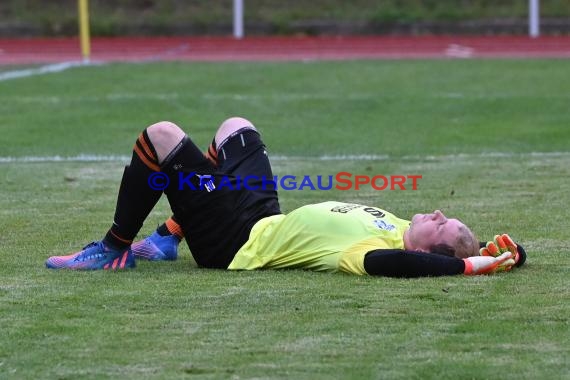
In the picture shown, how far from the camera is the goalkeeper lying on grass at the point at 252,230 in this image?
6062 mm

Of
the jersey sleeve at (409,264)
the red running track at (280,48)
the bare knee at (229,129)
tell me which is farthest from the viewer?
the red running track at (280,48)

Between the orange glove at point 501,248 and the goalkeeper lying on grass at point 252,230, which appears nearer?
the goalkeeper lying on grass at point 252,230

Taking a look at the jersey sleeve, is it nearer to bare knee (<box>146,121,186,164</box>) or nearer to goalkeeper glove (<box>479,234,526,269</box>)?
goalkeeper glove (<box>479,234,526,269</box>)

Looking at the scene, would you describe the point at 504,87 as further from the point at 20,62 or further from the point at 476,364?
the point at 476,364

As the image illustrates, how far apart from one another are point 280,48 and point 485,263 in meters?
19.8

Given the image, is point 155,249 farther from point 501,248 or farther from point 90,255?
point 501,248

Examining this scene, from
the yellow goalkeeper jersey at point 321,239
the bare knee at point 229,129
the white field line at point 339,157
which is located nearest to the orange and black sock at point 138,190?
the yellow goalkeeper jersey at point 321,239

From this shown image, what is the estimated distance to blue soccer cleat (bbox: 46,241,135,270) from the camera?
20.8 feet

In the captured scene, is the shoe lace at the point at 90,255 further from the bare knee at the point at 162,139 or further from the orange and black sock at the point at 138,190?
the bare knee at the point at 162,139


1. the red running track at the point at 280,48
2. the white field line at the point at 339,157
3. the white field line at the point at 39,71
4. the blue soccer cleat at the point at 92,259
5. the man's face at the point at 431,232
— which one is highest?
the man's face at the point at 431,232

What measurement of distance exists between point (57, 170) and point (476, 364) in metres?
6.48

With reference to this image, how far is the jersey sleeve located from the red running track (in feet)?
54.6

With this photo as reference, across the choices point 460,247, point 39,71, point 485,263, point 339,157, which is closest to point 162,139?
point 460,247

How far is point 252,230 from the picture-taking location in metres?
6.31
